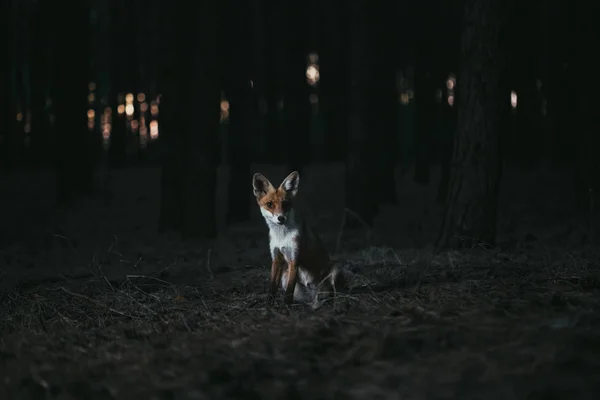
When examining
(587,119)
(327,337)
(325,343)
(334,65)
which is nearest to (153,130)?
(334,65)

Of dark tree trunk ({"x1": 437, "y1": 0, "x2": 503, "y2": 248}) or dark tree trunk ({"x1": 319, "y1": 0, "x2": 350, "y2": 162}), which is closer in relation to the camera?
dark tree trunk ({"x1": 437, "y1": 0, "x2": 503, "y2": 248})

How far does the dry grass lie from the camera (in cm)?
445

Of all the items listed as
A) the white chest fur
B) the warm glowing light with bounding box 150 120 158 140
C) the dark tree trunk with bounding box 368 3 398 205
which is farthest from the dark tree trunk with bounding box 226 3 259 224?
the warm glowing light with bounding box 150 120 158 140

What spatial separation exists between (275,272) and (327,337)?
6.46 feet

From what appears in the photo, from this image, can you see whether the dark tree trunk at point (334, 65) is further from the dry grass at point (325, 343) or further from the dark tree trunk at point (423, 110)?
the dry grass at point (325, 343)

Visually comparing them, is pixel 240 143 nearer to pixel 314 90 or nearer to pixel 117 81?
pixel 117 81

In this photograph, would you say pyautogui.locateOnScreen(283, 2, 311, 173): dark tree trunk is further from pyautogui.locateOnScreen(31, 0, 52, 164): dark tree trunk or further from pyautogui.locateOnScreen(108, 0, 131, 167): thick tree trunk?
pyautogui.locateOnScreen(108, 0, 131, 167): thick tree trunk

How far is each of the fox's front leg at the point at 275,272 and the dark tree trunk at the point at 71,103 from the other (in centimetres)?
1661

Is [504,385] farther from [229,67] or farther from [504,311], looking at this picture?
[229,67]

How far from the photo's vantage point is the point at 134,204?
78.6ft

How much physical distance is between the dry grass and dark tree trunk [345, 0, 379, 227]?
8277 mm

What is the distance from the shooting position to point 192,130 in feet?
48.6

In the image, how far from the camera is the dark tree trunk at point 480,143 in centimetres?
1122

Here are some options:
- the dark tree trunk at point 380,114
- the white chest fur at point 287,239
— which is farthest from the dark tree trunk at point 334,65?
the white chest fur at point 287,239
